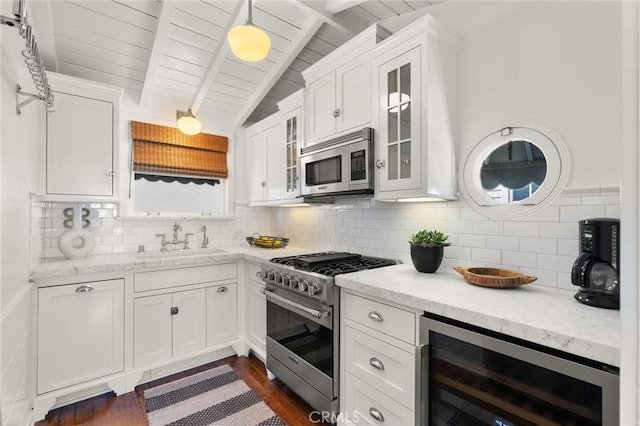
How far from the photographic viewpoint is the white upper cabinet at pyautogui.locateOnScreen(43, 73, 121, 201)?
2.36 metres

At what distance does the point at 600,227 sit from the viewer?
1244mm

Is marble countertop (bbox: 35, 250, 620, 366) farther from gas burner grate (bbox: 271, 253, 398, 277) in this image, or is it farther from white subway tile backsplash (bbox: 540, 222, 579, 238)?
white subway tile backsplash (bbox: 540, 222, 579, 238)

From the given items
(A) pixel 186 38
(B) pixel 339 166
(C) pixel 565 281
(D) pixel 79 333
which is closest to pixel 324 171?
(B) pixel 339 166

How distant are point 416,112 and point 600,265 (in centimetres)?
114

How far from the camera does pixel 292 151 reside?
2.90 meters

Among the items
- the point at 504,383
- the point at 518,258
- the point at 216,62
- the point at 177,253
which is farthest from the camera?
the point at 177,253

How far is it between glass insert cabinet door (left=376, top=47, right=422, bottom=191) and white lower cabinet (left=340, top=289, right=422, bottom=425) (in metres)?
0.75

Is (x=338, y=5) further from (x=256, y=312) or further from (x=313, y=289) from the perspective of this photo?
(x=256, y=312)

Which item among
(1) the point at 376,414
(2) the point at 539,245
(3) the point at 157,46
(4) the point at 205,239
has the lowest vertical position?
(1) the point at 376,414

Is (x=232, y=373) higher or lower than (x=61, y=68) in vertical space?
lower

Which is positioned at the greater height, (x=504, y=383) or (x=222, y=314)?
(x=504, y=383)

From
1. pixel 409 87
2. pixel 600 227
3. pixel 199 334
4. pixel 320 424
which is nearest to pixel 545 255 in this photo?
pixel 600 227

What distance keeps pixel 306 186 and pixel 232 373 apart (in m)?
1.72

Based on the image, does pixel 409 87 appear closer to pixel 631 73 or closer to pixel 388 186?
pixel 388 186
